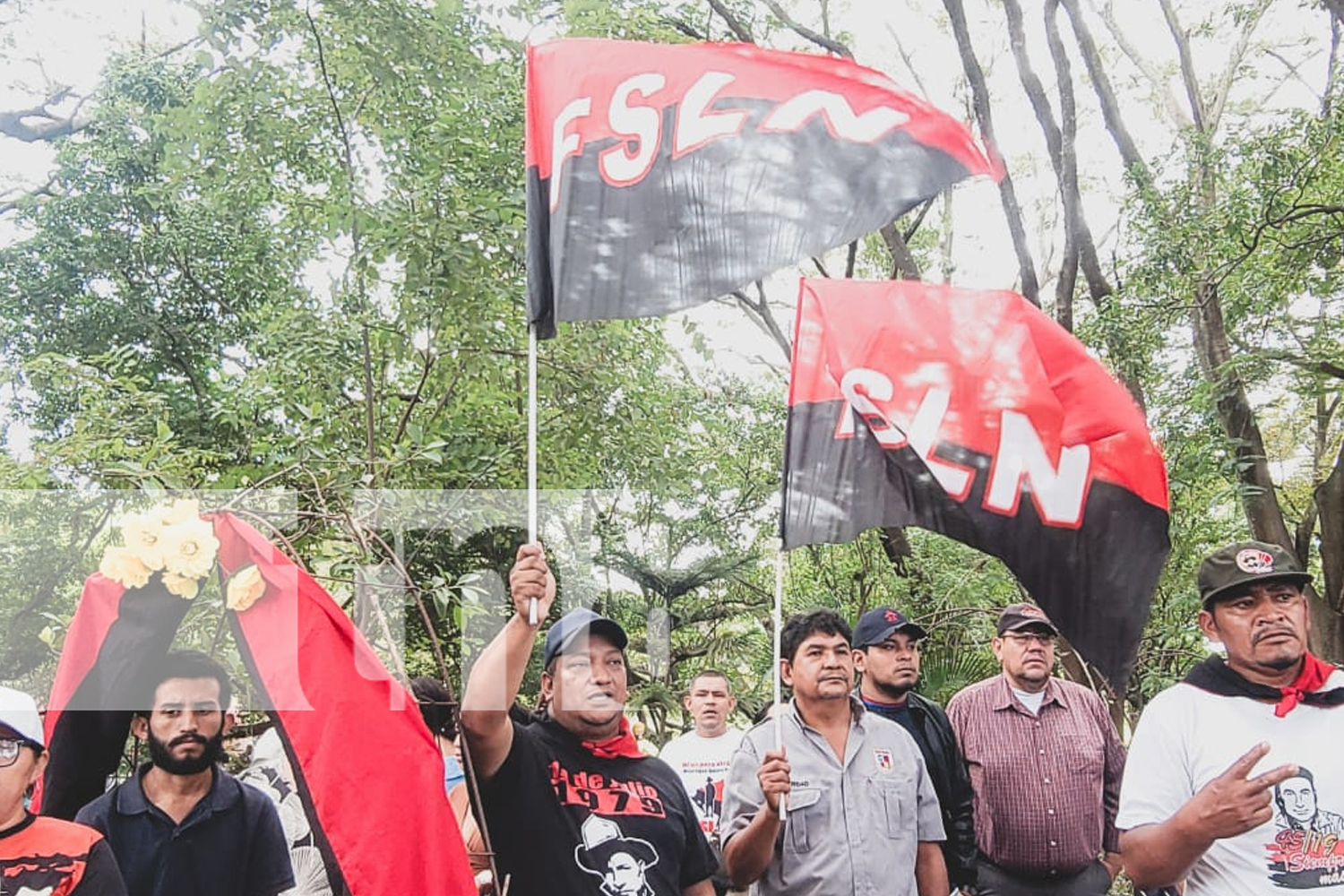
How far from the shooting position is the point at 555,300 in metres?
3.11

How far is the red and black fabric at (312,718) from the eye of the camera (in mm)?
2586

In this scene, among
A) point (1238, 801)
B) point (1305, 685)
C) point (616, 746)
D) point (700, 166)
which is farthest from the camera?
point (700, 166)

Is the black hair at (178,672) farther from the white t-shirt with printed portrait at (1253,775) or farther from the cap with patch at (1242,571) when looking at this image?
the cap with patch at (1242,571)

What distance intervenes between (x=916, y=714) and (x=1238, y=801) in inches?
73.8

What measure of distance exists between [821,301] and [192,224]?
777cm

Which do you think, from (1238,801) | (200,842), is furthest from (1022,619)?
(200,842)

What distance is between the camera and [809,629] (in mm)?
3670

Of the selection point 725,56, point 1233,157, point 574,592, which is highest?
point 1233,157

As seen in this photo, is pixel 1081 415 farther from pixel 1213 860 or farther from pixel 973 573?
pixel 973 573

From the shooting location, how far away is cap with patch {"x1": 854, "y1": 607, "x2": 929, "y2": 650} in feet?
13.9

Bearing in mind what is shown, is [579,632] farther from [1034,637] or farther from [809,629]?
[1034,637]

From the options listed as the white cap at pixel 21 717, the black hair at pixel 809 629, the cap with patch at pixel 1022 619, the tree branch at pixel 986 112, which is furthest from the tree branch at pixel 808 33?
the white cap at pixel 21 717

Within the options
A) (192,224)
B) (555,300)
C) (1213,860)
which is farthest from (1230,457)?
(192,224)

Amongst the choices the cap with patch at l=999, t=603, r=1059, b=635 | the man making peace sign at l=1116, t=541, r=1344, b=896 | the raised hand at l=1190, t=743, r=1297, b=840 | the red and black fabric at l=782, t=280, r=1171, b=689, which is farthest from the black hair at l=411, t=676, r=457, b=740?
the raised hand at l=1190, t=743, r=1297, b=840
